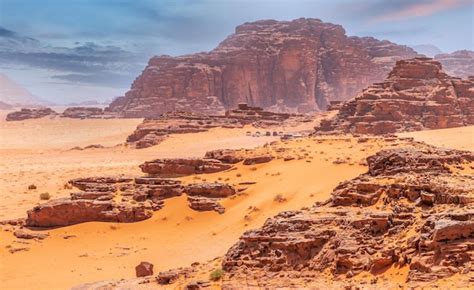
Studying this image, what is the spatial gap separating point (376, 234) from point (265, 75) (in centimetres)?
10703

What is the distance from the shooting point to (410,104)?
53.6 meters

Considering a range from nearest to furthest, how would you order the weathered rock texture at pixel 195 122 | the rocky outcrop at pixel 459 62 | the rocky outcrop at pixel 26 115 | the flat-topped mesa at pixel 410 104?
1. the flat-topped mesa at pixel 410 104
2. the weathered rock texture at pixel 195 122
3. the rocky outcrop at pixel 26 115
4. the rocky outcrop at pixel 459 62

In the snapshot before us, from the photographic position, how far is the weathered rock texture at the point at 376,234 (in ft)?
29.5

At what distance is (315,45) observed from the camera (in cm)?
11962

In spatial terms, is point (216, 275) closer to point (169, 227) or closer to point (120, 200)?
point (169, 227)

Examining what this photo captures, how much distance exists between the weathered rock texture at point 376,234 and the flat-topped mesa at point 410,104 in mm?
39154

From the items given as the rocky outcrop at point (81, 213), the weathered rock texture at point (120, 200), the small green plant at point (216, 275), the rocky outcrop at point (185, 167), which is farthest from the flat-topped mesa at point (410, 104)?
the small green plant at point (216, 275)

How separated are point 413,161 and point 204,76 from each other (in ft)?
314

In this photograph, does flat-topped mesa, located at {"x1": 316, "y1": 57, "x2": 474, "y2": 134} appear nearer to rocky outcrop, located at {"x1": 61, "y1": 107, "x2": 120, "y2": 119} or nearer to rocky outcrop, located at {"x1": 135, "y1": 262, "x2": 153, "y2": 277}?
rocky outcrop, located at {"x1": 135, "y1": 262, "x2": 153, "y2": 277}

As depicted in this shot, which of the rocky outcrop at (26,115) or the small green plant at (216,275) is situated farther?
the rocky outcrop at (26,115)

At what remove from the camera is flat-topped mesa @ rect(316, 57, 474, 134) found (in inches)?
2028

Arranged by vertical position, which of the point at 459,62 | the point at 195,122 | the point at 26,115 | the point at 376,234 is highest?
the point at 459,62

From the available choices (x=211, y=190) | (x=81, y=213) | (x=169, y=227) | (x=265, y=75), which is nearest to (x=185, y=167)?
(x=211, y=190)

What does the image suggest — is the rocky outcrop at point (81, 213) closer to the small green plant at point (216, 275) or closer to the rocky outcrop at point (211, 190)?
the rocky outcrop at point (211, 190)
